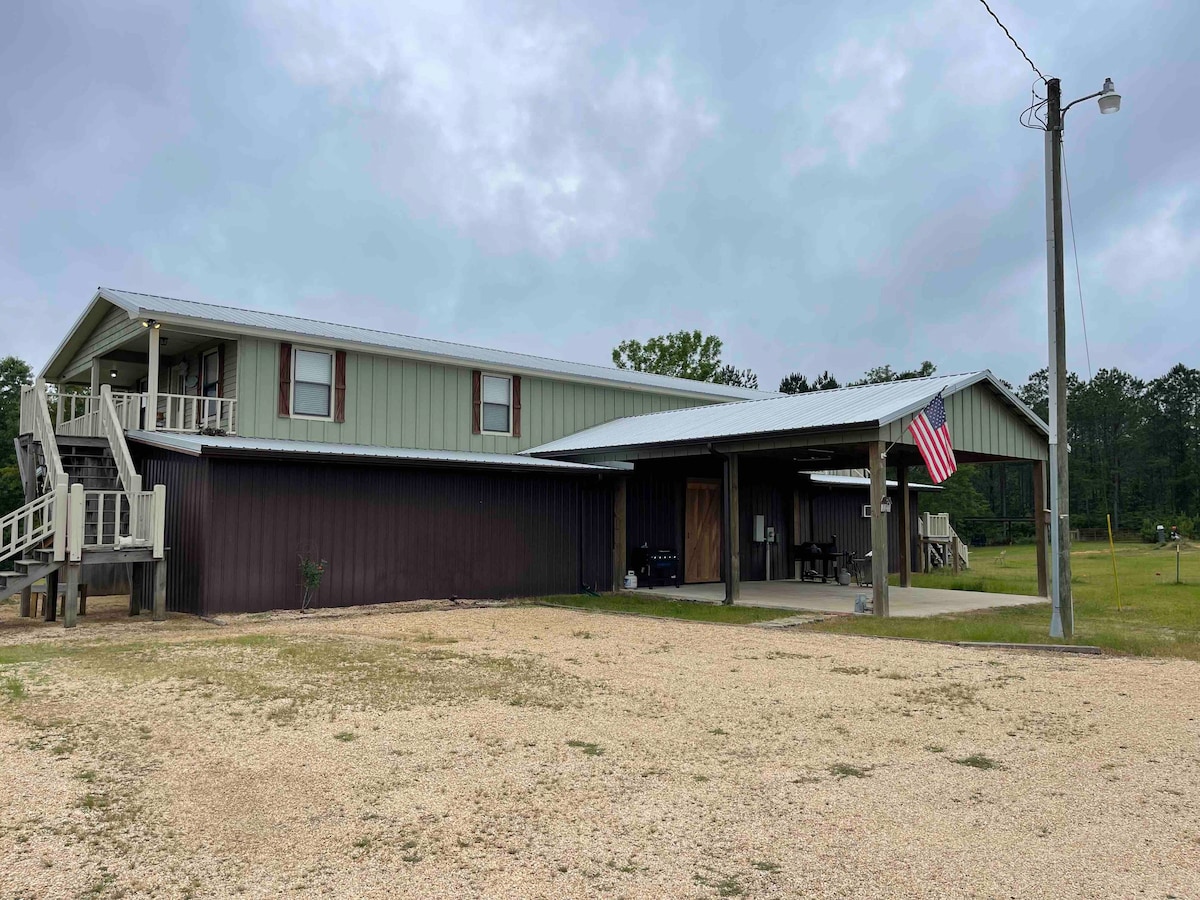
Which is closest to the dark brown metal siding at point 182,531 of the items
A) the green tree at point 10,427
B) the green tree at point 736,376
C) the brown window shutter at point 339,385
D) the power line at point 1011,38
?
the brown window shutter at point 339,385

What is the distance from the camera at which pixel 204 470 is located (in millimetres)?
12203

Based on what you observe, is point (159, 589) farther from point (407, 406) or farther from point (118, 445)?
point (407, 406)

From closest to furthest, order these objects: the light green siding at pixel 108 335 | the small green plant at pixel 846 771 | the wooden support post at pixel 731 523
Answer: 1. the small green plant at pixel 846 771
2. the wooden support post at pixel 731 523
3. the light green siding at pixel 108 335

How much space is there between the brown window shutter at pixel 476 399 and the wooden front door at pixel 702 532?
464cm

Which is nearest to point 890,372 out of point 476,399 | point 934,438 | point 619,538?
point 619,538

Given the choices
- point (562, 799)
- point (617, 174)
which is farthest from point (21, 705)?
point (617, 174)

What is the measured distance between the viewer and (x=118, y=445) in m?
13.2

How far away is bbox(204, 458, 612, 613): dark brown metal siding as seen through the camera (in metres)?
12.5

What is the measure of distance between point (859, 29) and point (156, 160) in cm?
1776

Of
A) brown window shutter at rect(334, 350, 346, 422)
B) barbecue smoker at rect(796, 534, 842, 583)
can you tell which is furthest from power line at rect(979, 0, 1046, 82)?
brown window shutter at rect(334, 350, 346, 422)

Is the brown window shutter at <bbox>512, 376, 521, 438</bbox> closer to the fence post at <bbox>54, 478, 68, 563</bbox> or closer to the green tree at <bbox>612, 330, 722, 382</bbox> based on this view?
the fence post at <bbox>54, 478, 68, 563</bbox>

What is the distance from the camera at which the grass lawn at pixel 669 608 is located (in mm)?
12695

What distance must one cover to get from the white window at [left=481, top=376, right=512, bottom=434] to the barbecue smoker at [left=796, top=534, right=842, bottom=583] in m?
7.08

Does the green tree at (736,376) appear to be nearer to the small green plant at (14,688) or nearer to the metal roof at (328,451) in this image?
the metal roof at (328,451)
